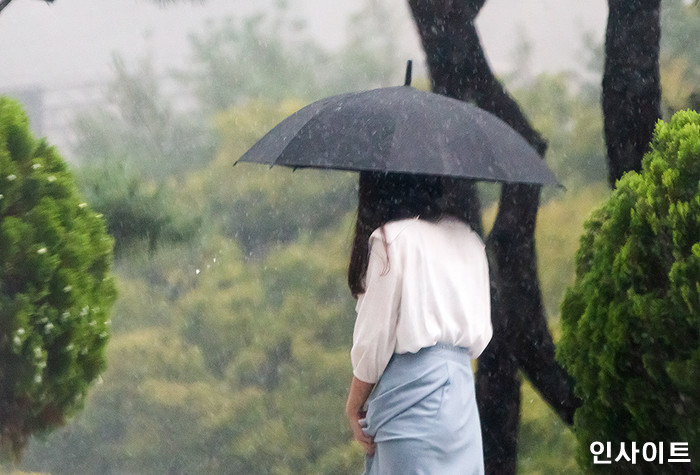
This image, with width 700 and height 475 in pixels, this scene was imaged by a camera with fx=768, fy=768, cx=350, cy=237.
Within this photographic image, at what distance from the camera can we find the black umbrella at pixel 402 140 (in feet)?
5.76

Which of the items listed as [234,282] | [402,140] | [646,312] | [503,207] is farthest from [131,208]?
[646,312]

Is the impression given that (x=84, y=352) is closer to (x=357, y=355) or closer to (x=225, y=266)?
(x=357, y=355)

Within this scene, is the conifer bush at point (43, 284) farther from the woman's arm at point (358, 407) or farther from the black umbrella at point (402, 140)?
the woman's arm at point (358, 407)

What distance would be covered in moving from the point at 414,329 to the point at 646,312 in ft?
2.65

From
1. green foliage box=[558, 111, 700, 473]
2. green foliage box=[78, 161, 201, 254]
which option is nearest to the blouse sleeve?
green foliage box=[558, 111, 700, 473]

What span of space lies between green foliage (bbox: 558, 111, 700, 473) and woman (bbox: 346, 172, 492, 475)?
0.59 m

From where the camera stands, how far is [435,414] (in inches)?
63.3

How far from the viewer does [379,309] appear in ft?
5.14

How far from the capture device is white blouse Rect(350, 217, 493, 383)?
1.56 metres

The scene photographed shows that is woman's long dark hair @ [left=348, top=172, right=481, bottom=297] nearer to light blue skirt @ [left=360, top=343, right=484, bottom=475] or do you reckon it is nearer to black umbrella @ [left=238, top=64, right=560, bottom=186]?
black umbrella @ [left=238, top=64, right=560, bottom=186]

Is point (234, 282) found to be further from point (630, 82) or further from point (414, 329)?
point (414, 329)

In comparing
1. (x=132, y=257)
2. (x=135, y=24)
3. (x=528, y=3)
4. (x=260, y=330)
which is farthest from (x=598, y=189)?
(x=135, y=24)

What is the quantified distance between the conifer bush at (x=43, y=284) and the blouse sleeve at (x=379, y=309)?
4.31ft

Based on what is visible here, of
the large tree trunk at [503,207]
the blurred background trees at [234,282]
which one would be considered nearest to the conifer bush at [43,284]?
the large tree trunk at [503,207]
